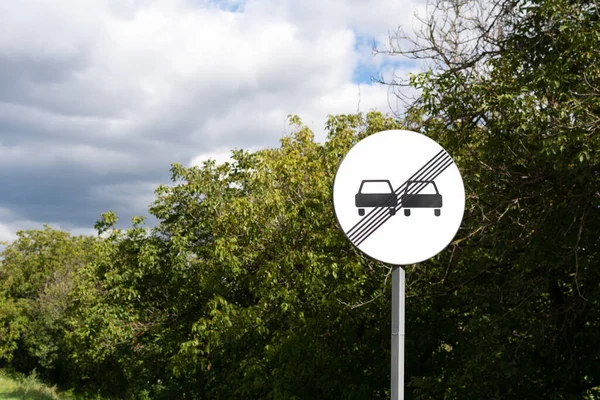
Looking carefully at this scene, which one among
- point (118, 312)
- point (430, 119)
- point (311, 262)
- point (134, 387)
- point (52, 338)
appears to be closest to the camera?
point (430, 119)

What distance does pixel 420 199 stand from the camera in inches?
125

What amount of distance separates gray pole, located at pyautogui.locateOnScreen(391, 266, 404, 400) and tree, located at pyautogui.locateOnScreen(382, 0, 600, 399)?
3873mm

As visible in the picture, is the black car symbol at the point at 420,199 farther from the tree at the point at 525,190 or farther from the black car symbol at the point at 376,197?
the tree at the point at 525,190

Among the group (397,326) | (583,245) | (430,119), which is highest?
(430,119)

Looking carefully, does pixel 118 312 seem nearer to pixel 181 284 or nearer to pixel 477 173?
pixel 181 284

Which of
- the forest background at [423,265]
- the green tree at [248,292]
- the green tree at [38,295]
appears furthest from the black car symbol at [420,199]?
the green tree at [38,295]

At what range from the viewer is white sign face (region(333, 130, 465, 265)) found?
10.2ft

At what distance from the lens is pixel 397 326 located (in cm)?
303

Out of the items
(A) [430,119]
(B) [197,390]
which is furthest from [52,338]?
(A) [430,119]

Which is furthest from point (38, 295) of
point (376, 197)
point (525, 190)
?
point (376, 197)

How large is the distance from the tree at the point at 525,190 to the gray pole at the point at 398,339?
3.87 metres

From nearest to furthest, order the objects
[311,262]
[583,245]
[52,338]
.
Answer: [583,245], [311,262], [52,338]

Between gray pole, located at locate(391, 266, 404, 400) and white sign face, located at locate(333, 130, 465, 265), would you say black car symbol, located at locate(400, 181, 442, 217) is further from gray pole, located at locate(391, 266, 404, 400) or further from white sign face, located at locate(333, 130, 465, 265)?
gray pole, located at locate(391, 266, 404, 400)

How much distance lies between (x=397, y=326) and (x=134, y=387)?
914 inches
